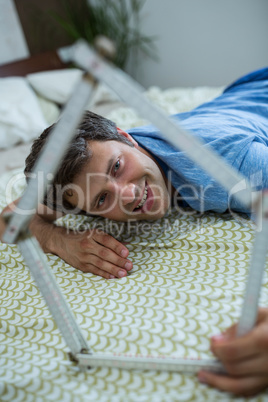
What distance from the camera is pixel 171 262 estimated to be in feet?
3.04

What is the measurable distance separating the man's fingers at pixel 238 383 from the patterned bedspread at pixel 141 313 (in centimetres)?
2

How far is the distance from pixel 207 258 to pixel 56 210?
55cm

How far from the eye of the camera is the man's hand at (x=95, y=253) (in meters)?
0.95

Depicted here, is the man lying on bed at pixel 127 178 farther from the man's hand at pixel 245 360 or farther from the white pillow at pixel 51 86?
the white pillow at pixel 51 86

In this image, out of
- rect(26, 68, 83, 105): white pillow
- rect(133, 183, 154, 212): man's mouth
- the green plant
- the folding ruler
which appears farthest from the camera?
the green plant

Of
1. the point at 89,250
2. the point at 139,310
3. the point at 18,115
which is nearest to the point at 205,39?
the point at 18,115

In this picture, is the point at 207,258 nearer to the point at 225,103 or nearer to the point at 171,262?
the point at 171,262

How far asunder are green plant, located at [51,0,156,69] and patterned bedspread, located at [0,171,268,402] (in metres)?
2.68

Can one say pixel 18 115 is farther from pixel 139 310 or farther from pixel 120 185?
pixel 139 310

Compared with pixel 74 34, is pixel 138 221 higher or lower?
lower

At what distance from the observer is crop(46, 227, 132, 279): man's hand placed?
37.4 inches

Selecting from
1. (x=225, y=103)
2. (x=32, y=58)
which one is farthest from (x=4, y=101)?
(x=225, y=103)

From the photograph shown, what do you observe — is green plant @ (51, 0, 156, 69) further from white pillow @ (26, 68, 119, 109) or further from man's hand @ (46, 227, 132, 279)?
man's hand @ (46, 227, 132, 279)

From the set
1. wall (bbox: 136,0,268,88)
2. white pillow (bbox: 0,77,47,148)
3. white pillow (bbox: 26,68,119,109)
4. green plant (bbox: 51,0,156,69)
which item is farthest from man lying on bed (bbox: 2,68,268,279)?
green plant (bbox: 51,0,156,69)
